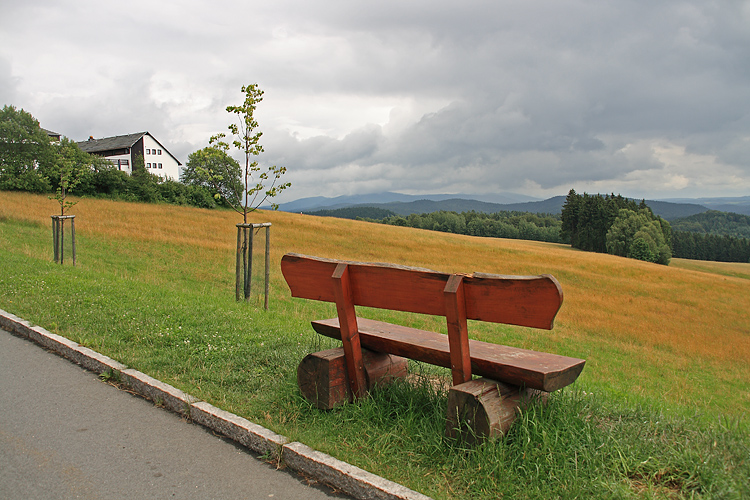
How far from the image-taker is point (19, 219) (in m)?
24.2

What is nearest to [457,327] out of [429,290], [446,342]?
[429,290]

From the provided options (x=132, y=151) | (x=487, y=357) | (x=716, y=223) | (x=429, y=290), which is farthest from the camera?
(x=716, y=223)

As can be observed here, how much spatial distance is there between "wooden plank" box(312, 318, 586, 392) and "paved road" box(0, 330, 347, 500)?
1184 mm

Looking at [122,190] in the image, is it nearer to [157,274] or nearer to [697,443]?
[157,274]

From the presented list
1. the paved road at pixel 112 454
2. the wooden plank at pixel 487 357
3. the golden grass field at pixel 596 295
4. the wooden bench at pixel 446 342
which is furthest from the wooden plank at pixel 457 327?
the golden grass field at pixel 596 295

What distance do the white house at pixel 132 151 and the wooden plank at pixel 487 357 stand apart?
76350 mm

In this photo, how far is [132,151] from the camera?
76.7m

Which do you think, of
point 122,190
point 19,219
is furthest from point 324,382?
point 122,190

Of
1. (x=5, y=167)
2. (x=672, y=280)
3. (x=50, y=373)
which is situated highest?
(x=5, y=167)

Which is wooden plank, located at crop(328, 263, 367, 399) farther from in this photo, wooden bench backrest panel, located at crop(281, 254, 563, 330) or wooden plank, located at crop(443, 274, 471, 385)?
wooden plank, located at crop(443, 274, 471, 385)

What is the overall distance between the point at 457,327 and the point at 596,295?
86.6 feet

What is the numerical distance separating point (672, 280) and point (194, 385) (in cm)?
4032

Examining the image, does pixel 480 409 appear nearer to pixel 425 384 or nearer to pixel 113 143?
pixel 425 384

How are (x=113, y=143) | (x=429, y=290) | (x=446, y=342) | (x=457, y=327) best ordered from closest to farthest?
1. (x=457, y=327)
2. (x=429, y=290)
3. (x=446, y=342)
4. (x=113, y=143)
